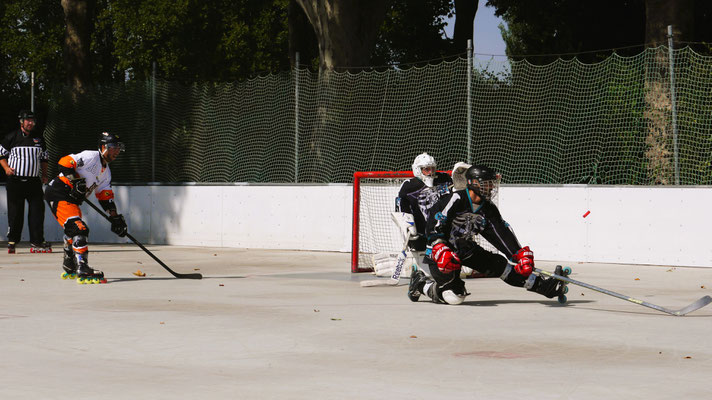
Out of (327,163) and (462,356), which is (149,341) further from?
(327,163)

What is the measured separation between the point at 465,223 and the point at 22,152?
9.28 m

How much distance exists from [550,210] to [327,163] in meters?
4.07

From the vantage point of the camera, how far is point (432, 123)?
15.6 meters

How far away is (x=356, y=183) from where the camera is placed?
13.8 metres

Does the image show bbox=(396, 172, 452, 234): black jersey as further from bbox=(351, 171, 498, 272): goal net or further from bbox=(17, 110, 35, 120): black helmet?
bbox=(17, 110, 35, 120): black helmet

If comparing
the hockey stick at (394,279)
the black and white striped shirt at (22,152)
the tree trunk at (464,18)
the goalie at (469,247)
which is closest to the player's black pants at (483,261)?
the goalie at (469,247)

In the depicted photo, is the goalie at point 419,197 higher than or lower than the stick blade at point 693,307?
higher

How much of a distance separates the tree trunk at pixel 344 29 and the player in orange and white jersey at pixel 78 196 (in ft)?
27.7

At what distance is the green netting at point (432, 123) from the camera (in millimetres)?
13750

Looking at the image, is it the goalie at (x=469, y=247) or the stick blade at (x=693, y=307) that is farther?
the goalie at (x=469, y=247)

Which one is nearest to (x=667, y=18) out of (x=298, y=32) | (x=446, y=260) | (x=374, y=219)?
(x=374, y=219)

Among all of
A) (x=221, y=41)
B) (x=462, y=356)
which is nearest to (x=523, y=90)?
(x=462, y=356)

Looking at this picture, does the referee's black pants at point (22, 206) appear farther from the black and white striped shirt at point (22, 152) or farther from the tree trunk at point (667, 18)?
the tree trunk at point (667, 18)

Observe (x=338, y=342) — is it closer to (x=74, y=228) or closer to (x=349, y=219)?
(x=74, y=228)
